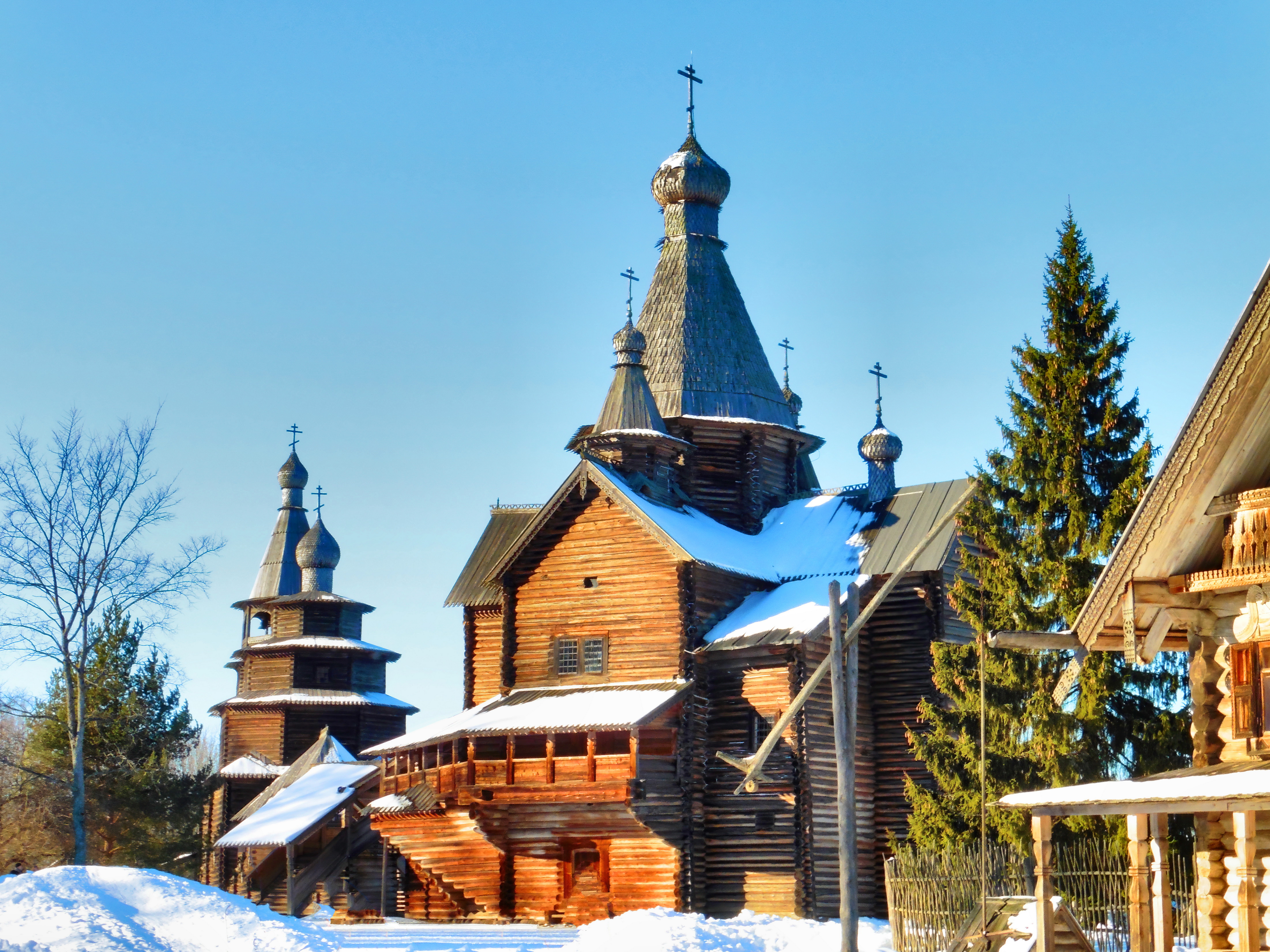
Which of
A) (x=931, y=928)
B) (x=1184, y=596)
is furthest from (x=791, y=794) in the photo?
(x=1184, y=596)

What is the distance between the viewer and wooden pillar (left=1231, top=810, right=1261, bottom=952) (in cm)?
1365

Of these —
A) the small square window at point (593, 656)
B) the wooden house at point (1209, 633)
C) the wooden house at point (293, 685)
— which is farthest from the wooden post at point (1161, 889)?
the wooden house at point (293, 685)

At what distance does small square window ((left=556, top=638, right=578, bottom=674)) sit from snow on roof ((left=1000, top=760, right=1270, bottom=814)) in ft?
63.0

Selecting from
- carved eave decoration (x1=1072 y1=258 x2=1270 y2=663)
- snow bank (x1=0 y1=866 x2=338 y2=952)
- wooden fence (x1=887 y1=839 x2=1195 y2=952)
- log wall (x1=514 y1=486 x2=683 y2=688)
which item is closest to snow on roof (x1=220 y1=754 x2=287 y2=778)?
log wall (x1=514 y1=486 x2=683 y2=688)

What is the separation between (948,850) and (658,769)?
8.37 m

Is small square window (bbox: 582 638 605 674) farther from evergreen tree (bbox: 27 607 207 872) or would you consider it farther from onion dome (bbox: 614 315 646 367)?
evergreen tree (bbox: 27 607 207 872)

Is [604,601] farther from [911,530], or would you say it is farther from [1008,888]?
[1008,888]

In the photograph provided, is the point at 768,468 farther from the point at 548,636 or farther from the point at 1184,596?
the point at 1184,596

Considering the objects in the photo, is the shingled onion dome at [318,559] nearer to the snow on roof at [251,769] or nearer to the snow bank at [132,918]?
the snow on roof at [251,769]

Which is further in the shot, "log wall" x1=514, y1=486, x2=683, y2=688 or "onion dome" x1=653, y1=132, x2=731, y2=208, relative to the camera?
"onion dome" x1=653, y1=132, x2=731, y2=208

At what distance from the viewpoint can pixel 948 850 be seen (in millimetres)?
24266

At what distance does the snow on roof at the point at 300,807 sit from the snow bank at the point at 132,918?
15488 mm

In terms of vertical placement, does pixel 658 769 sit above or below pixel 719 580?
below

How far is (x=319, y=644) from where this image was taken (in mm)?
49656
